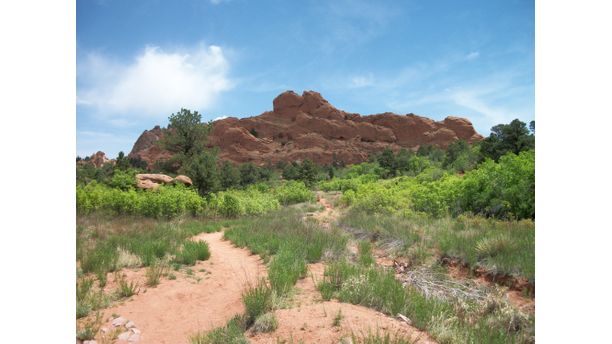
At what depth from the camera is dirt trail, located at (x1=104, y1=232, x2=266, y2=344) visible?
3.16 m

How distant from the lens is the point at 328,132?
78.6 meters

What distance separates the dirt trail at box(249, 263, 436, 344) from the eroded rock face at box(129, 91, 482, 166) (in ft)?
203

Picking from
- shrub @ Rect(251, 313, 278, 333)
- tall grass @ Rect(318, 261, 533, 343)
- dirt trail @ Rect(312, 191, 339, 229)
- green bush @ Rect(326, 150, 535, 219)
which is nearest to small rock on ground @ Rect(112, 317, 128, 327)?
shrub @ Rect(251, 313, 278, 333)

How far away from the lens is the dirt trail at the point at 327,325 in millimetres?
2537

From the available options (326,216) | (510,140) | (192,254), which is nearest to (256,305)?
(192,254)

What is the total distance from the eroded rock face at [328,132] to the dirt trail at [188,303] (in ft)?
196

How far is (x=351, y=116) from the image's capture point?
8550 cm

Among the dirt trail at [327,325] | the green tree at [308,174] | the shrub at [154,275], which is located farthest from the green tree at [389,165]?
the dirt trail at [327,325]

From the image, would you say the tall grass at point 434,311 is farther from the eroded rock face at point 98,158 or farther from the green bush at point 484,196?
the eroded rock face at point 98,158

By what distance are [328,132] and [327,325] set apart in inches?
3025

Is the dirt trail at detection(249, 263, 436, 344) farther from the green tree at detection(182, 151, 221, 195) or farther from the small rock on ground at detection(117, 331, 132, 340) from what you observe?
the green tree at detection(182, 151, 221, 195)

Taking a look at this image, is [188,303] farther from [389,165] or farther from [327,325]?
[389,165]
